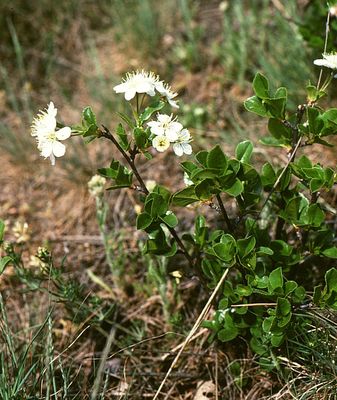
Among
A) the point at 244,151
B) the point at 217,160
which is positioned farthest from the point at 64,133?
the point at 244,151

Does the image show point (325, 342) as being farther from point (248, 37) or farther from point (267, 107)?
point (248, 37)

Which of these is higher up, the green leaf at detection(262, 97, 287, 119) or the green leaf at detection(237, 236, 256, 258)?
the green leaf at detection(262, 97, 287, 119)

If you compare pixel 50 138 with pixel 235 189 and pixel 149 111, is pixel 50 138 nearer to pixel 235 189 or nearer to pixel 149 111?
pixel 149 111

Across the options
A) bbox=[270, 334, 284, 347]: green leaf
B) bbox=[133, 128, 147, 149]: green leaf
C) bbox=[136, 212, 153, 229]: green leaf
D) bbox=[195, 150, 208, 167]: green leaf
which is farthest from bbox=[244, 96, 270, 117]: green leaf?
bbox=[270, 334, 284, 347]: green leaf

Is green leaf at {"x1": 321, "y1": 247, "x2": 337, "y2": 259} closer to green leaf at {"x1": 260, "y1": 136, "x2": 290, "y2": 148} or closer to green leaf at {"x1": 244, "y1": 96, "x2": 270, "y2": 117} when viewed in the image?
green leaf at {"x1": 260, "y1": 136, "x2": 290, "y2": 148}

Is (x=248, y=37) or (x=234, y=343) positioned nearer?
(x=234, y=343)

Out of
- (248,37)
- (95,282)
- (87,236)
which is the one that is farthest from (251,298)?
(248,37)

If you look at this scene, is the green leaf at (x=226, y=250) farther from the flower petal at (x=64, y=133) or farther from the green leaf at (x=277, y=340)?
the flower petal at (x=64, y=133)
